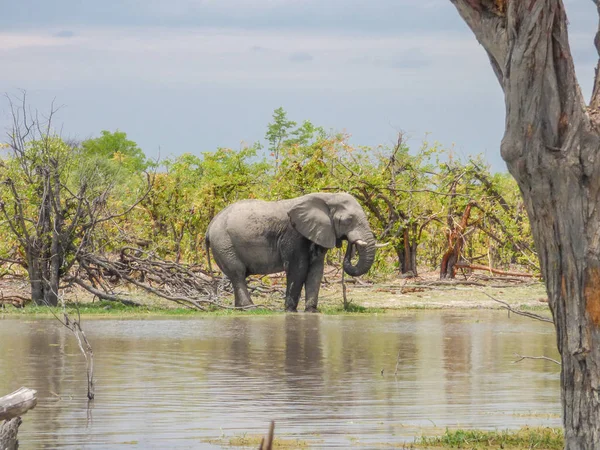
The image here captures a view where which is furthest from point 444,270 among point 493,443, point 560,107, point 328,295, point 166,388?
point 560,107

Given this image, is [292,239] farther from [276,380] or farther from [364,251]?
[276,380]

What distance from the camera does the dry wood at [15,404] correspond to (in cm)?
702

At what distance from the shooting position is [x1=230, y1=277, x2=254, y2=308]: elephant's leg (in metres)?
22.4

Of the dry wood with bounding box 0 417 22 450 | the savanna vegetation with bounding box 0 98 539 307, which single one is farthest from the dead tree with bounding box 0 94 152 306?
the dry wood with bounding box 0 417 22 450

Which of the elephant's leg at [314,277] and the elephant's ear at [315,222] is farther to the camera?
the elephant's leg at [314,277]

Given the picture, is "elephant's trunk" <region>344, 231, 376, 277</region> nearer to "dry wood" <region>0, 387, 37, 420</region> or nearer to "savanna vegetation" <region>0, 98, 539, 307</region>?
"savanna vegetation" <region>0, 98, 539, 307</region>

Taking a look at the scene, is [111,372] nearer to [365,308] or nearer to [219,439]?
[219,439]

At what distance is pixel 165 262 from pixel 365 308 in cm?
373

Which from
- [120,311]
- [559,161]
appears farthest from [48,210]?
[559,161]

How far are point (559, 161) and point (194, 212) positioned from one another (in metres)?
22.0

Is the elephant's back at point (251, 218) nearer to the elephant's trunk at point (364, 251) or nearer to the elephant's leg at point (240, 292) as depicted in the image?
the elephant's leg at point (240, 292)

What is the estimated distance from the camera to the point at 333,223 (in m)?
21.9

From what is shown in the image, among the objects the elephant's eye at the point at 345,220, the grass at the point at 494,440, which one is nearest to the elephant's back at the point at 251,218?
the elephant's eye at the point at 345,220

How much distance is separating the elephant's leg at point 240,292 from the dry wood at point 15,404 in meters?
15.2
